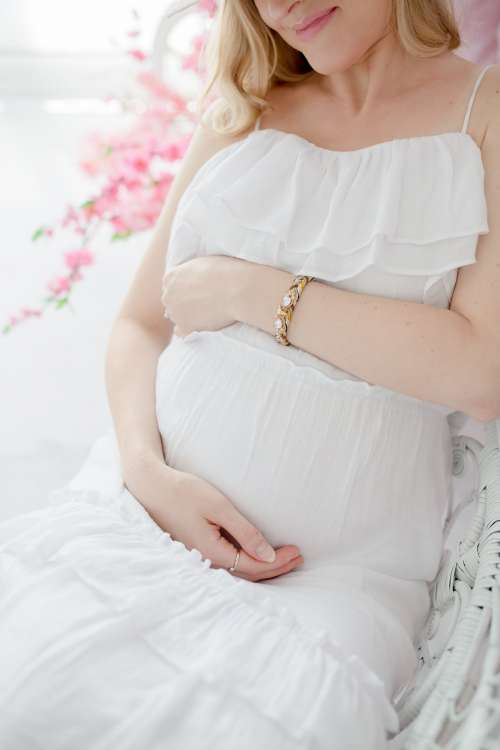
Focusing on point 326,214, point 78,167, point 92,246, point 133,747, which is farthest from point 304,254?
point 78,167

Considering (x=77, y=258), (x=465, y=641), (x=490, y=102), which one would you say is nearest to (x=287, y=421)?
(x=465, y=641)

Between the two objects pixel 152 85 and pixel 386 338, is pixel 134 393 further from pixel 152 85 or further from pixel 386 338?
pixel 152 85

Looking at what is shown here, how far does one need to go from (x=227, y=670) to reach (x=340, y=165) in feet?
2.69

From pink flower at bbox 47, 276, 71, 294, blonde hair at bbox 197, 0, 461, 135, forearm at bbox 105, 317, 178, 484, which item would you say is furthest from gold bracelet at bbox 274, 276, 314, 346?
pink flower at bbox 47, 276, 71, 294

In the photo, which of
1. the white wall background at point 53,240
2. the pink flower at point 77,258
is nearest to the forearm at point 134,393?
the white wall background at point 53,240

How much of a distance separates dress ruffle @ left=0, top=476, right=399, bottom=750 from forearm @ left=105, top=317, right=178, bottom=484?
118 millimetres

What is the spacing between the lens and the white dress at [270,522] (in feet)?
3.06

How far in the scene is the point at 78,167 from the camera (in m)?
3.17

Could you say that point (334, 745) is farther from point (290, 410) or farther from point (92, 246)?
point (92, 246)

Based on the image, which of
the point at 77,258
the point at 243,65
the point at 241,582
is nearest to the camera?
the point at 241,582

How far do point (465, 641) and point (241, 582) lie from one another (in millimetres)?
296

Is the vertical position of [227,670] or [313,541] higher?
[227,670]

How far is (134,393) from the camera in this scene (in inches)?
56.9

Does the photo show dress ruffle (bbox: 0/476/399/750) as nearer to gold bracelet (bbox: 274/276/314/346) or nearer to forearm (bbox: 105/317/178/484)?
forearm (bbox: 105/317/178/484)
